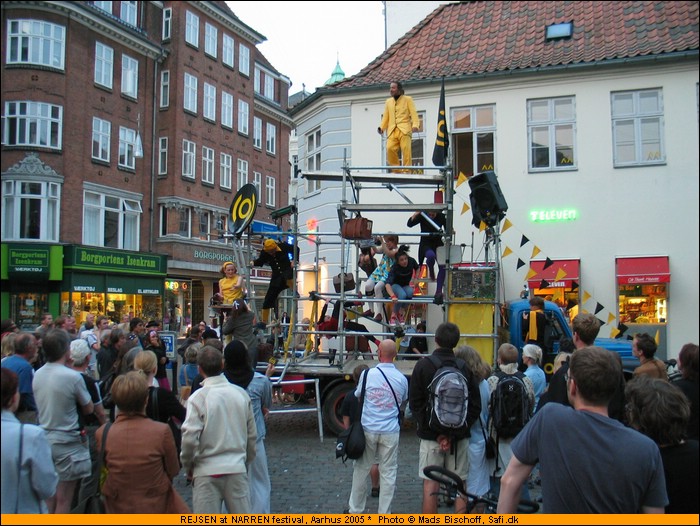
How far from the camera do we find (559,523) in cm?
243

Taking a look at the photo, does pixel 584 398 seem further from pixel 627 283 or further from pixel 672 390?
pixel 627 283

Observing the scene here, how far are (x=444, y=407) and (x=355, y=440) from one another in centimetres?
94

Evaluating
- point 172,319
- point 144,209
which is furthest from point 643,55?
point 144,209

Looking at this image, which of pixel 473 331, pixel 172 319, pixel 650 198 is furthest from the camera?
pixel 172 319

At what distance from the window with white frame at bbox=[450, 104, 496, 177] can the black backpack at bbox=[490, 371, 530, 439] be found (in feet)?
37.7

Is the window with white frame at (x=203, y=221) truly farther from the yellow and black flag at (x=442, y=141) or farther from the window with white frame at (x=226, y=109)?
the yellow and black flag at (x=442, y=141)

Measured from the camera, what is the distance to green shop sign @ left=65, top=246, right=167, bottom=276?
22.5 m

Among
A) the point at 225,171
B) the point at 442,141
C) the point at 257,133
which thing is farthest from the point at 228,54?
the point at 257,133

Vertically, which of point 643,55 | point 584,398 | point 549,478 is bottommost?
point 549,478

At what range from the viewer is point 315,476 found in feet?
23.0

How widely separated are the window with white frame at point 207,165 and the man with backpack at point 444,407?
18994 mm

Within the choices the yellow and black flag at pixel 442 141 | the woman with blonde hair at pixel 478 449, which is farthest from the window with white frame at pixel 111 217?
the woman with blonde hair at pixel 478 449

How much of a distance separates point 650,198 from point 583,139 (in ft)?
16.5

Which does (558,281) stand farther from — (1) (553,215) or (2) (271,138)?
(2) (271,138)
